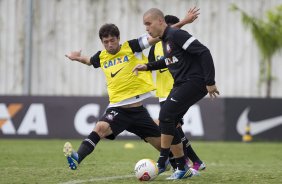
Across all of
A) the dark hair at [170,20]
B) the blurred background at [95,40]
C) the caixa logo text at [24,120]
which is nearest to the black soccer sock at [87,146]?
the dark hair at [170,20]

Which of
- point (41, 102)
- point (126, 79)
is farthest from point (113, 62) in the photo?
point (41, 102)

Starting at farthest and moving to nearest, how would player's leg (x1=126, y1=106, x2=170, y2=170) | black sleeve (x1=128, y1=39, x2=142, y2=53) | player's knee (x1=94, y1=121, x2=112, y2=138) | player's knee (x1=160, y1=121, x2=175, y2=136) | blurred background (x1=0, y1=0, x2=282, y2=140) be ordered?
blurred background (x1=0, y1=0, x2=282, y2=140), black sleeve (x1=128, y1=39, x2=142, y2=53), player's leg (x1=126, y1=106, x2=170, y2=170), player's knee (x1=94, y1=121, x2=112, y2=138), player's knee (x1=160, y1=121, x2=175, y2=136)

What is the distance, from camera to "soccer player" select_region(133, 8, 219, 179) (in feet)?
30.3

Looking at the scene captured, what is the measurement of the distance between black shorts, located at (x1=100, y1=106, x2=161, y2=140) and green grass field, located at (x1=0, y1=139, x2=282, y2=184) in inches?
24.9

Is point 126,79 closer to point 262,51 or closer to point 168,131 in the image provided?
point 168,131

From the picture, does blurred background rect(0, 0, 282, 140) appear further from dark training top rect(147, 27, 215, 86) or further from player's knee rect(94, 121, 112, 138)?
dark training top rect(147, 27, 215, 86)

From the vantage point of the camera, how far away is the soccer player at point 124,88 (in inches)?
393

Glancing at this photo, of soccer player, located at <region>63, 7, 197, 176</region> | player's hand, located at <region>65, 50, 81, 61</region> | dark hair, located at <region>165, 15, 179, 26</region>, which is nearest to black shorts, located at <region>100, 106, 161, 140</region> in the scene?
soccer player, located at <region>63, 7, 197, 176</region>

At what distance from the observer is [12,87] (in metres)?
28.6

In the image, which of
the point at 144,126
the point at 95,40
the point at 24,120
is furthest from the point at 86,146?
the point at 95,40

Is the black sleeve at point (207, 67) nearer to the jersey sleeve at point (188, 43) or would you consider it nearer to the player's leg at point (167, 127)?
the jersey sleeve at point (188, 43)

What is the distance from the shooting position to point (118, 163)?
501 inches

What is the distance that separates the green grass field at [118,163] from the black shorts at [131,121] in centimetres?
63

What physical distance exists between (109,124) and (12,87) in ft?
63.1
